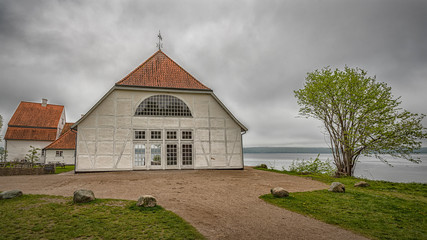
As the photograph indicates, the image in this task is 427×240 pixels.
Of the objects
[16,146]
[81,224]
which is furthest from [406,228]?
[16,146]

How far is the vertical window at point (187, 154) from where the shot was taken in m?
16.6

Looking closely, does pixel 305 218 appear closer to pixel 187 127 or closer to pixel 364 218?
pixel 364 218

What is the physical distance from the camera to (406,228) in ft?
15.6

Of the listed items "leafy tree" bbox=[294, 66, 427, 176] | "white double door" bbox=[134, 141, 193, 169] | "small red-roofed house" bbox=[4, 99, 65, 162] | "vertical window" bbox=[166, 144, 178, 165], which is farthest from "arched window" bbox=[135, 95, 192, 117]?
"small red-roofed house" bbox=[4, 99, 65, 162]

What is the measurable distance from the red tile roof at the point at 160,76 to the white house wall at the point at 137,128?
2.16ft

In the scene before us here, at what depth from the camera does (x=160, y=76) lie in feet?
57.4

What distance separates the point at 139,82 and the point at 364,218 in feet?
49.7

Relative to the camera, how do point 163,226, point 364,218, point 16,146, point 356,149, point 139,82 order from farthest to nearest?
point 16,146 → point 139,82 → point 356,149 → point 364,218 → point 163,226

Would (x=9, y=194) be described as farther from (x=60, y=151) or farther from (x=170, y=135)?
(x=60, y=151)

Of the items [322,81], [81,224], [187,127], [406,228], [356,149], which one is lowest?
[406,228]

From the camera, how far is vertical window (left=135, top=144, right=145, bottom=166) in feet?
52.0

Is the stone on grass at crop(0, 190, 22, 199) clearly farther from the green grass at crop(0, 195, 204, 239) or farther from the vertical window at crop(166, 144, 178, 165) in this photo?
the vertical window at crop(166, 144, 178, 165)

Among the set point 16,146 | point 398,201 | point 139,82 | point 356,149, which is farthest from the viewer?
point 16,146

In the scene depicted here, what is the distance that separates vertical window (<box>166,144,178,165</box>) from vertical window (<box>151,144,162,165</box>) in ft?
1.61
